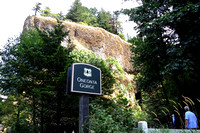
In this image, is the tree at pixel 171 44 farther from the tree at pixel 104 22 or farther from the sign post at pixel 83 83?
the tree at pixel 104 22

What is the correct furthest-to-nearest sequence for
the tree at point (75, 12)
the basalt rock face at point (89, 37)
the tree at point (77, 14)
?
the tree at point (75, 12) → the tree at point (77, 14) → the basalt rock face at point (89, 37)

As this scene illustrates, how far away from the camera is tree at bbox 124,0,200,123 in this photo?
5738 millimetres

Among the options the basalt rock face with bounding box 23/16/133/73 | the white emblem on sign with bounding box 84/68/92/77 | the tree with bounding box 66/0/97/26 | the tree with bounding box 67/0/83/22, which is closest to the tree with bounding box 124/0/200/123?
the white emblem on sign with bounding box 84/68/92/77

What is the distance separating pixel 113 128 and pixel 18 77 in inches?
257

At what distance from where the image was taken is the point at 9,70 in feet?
29.0

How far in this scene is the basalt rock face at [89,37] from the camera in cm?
2000

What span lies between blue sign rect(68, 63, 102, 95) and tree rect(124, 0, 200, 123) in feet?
9.06

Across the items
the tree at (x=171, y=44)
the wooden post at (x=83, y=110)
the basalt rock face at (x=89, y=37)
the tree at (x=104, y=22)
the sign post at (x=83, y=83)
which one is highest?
the tree at (x=104, y=22)

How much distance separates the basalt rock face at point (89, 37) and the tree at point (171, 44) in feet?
39.3

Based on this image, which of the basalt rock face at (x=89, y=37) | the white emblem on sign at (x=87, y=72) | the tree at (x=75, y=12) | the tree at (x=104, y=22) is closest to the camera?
the white emblem on sign at (x=87, y=72)

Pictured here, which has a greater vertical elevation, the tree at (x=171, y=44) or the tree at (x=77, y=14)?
the tree at (x=77, y=14)

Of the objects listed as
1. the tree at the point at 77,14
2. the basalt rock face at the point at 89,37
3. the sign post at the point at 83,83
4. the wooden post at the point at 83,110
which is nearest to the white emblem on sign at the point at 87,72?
the sign post at the point at 83,83

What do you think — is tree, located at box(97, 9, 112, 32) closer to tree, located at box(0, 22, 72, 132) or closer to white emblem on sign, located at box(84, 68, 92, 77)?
tree, located at box(0, 22, 72, 132)

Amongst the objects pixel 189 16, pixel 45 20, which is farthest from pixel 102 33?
pixel 189 16
